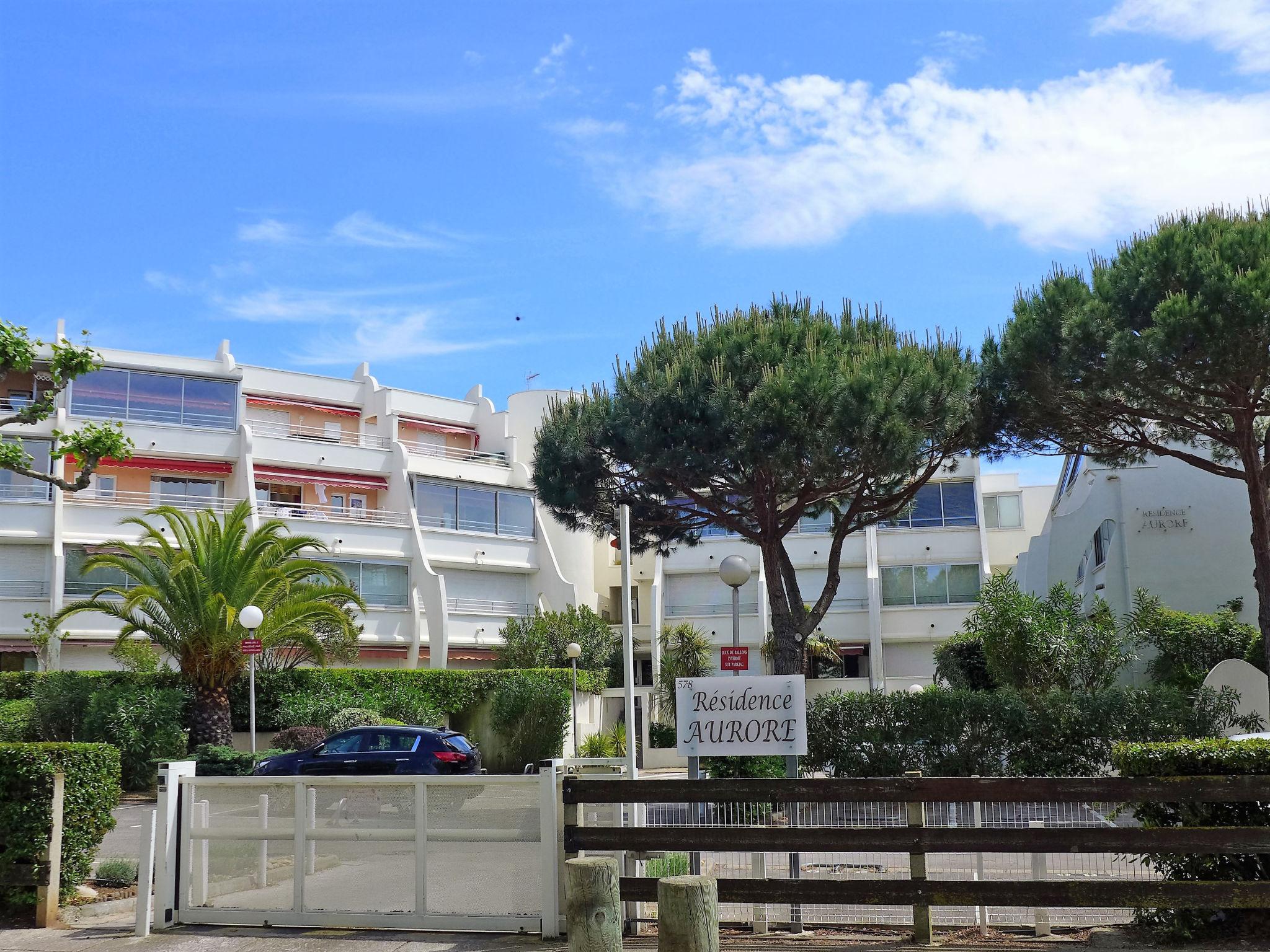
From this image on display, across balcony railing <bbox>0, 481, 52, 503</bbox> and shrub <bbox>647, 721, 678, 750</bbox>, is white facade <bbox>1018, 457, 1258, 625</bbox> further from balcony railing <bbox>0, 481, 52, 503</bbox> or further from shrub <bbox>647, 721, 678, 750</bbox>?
balcony railing <bbox>0, 481, 52, 503</bbox>

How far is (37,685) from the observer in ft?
92.6

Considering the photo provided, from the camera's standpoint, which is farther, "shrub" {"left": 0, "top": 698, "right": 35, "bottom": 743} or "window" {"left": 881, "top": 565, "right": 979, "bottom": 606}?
"window" {"left": 881, "top": 565, "right": 979, "bottom": 606}

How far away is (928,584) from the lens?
152ft

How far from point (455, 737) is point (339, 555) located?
2197cm

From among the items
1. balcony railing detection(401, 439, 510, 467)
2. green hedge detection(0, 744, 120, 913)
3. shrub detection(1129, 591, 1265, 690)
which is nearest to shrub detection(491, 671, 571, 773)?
shrub detection(1129, 591, 1265, 690)

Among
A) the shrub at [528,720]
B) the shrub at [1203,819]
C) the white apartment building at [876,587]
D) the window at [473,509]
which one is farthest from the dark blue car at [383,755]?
the window at [473,509]

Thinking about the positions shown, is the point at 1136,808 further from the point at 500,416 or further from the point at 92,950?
the point at 500,416

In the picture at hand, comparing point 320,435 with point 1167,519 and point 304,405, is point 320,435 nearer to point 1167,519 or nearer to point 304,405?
point 304,405

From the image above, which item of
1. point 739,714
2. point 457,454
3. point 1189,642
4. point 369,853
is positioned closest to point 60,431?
point 369,853

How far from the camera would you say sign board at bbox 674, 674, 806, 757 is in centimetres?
1027

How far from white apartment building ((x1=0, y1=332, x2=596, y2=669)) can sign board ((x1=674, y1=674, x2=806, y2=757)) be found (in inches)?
1204

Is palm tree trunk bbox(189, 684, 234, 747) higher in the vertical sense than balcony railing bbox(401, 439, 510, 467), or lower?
lower

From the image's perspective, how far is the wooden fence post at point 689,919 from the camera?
16.6 ft

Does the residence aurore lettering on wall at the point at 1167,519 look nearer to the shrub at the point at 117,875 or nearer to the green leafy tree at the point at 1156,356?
the green leafy tree at the point at 1156,356
